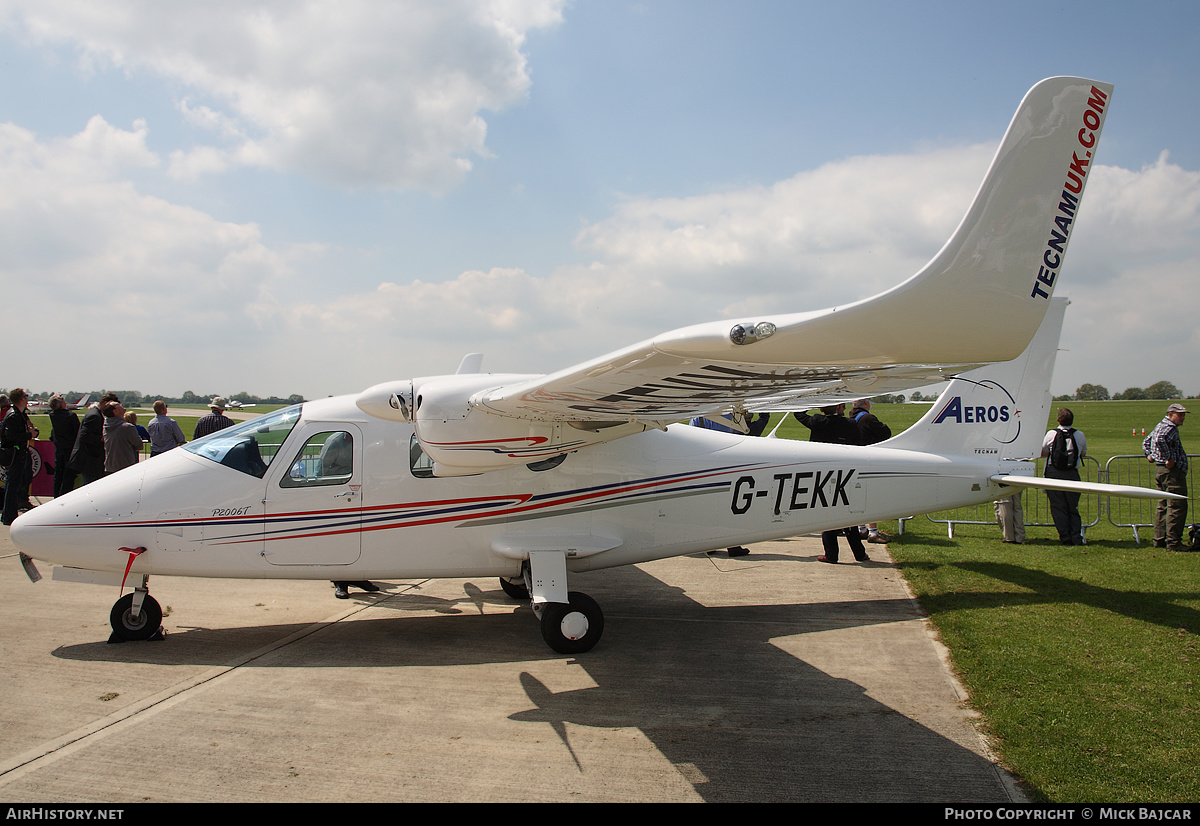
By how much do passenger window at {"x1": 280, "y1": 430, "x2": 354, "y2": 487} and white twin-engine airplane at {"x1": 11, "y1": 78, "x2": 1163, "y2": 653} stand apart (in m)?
0.01

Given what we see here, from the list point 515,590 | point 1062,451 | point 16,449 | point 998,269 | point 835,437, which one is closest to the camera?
point 998,269

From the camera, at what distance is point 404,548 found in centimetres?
588

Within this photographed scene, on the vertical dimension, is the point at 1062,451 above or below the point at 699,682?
above

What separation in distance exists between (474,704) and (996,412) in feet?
20.9

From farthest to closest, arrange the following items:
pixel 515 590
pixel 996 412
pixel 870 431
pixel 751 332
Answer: pixel 870 431, pixel 996 412, pixel 515 590, pixel 751 332

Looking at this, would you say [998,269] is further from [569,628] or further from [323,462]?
[323,462]

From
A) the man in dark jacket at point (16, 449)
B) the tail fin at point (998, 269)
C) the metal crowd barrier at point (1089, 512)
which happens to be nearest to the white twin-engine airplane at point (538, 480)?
the tail fin at point (998, 269)

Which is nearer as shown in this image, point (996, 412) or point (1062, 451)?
point (996, 412)

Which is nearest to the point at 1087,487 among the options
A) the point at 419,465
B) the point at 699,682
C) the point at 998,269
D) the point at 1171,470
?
the point at 1171,470

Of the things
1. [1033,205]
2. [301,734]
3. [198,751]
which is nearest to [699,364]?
[1033,205]

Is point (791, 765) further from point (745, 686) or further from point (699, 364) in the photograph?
point (699, 364)

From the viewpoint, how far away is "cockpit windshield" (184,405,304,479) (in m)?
5.82

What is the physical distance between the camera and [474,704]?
15.2 ft
